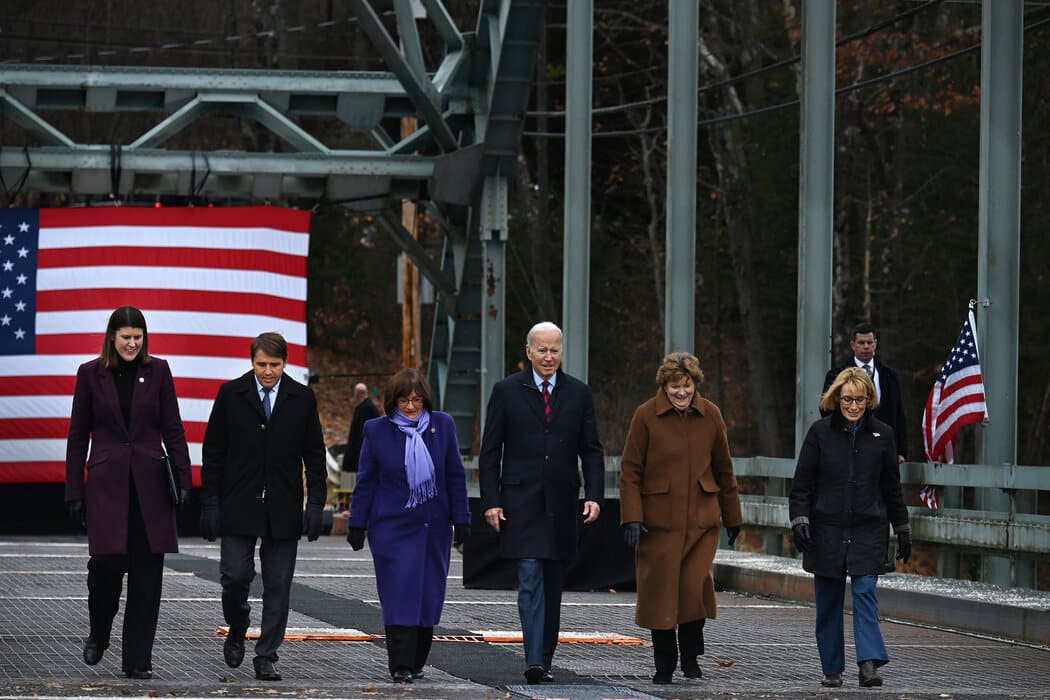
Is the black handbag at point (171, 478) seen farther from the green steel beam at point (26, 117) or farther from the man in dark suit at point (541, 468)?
the green steel beam at point (26, 117)

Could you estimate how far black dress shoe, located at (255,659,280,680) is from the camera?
11.5 metres

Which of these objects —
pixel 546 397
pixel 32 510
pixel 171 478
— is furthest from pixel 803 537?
pixel 32 510

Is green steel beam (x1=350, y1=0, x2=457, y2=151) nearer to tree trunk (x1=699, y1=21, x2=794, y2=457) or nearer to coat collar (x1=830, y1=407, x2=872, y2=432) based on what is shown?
tree trunk (x1=699, y1=21, x2=794, y2=457)

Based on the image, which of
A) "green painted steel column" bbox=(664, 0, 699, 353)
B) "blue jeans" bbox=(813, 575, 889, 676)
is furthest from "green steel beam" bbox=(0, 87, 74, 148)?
"blue jeans" bbox=(813, 575, 889, 676)

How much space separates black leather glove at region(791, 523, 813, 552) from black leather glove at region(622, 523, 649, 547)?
32.5 inches

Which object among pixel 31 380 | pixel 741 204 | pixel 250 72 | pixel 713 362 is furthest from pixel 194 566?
pixel 713 362

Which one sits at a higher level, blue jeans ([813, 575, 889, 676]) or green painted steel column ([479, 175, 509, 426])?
green painted steel column ([479, 175, 509, 426])

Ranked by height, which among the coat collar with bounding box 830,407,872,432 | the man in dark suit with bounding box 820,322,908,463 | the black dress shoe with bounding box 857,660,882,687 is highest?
the man in dark suit with bounding box 820,322,908,463

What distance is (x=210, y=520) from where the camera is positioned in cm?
1163

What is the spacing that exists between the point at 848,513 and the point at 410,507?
7.83ft

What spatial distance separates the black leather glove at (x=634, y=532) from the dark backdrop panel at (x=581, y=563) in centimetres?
657

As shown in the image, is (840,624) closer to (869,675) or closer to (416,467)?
(869,675)

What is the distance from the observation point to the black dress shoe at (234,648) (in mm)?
11781

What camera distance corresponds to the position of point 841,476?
1220 centimetres
